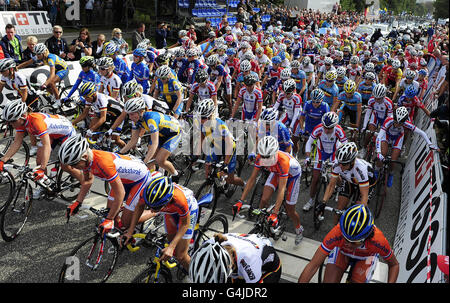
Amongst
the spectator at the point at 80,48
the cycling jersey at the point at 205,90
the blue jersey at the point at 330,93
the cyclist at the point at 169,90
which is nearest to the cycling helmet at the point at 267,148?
the cyclist at the point at 169,90

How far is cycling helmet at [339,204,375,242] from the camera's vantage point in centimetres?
398

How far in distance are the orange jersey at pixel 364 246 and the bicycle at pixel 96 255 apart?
222 centimetres

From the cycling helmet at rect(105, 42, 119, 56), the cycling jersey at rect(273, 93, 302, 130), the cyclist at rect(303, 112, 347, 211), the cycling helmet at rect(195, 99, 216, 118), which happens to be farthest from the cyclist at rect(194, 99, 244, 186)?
the cycling helmet at rect(105, 42, 119, 56)

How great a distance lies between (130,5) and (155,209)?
2190 centimetres

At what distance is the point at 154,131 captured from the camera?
21.6ft

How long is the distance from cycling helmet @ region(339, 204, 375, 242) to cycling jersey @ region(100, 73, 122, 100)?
6824mm

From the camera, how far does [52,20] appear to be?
1870 centimetres

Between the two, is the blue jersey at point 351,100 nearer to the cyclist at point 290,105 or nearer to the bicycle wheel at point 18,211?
the cyclist at point 290,105

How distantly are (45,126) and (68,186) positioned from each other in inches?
45.0

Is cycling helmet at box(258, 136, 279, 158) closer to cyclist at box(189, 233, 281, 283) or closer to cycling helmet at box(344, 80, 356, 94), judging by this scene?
cyclist at box(189, 233, 281, 283)

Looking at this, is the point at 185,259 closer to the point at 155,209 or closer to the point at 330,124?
the point at 155,209

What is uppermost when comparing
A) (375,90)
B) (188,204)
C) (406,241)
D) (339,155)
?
(375,90)

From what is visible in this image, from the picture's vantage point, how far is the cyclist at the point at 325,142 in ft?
23.0

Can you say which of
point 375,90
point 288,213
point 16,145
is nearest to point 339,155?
point 288,213
